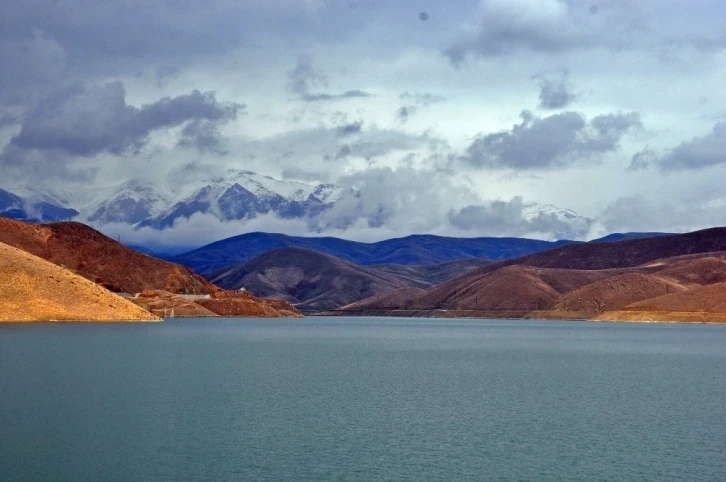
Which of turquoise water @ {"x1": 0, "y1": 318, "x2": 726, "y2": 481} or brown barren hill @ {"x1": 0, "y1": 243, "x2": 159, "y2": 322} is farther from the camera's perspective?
brown barren hill @ {"x1": 0, "y1": 243, "x2": 159, "y2": 322}

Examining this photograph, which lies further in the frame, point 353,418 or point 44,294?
point 44,294

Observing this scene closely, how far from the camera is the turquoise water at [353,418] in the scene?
37.1m

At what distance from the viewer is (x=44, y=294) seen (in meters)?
141

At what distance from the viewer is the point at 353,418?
49.0 meters

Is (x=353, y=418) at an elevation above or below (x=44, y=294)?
below

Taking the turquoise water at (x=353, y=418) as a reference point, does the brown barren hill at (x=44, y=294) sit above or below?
above

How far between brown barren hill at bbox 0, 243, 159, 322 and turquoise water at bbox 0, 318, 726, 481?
167 feet

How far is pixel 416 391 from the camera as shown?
6116 centimetres

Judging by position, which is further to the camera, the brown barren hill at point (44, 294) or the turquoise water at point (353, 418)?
the brown barren hill at point (44, 294)

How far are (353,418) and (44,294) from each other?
103 meters

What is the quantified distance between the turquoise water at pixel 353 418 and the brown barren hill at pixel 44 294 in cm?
5096

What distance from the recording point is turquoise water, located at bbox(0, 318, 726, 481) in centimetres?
3712

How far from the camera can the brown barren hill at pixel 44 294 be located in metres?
137

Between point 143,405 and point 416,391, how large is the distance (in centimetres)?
1822
